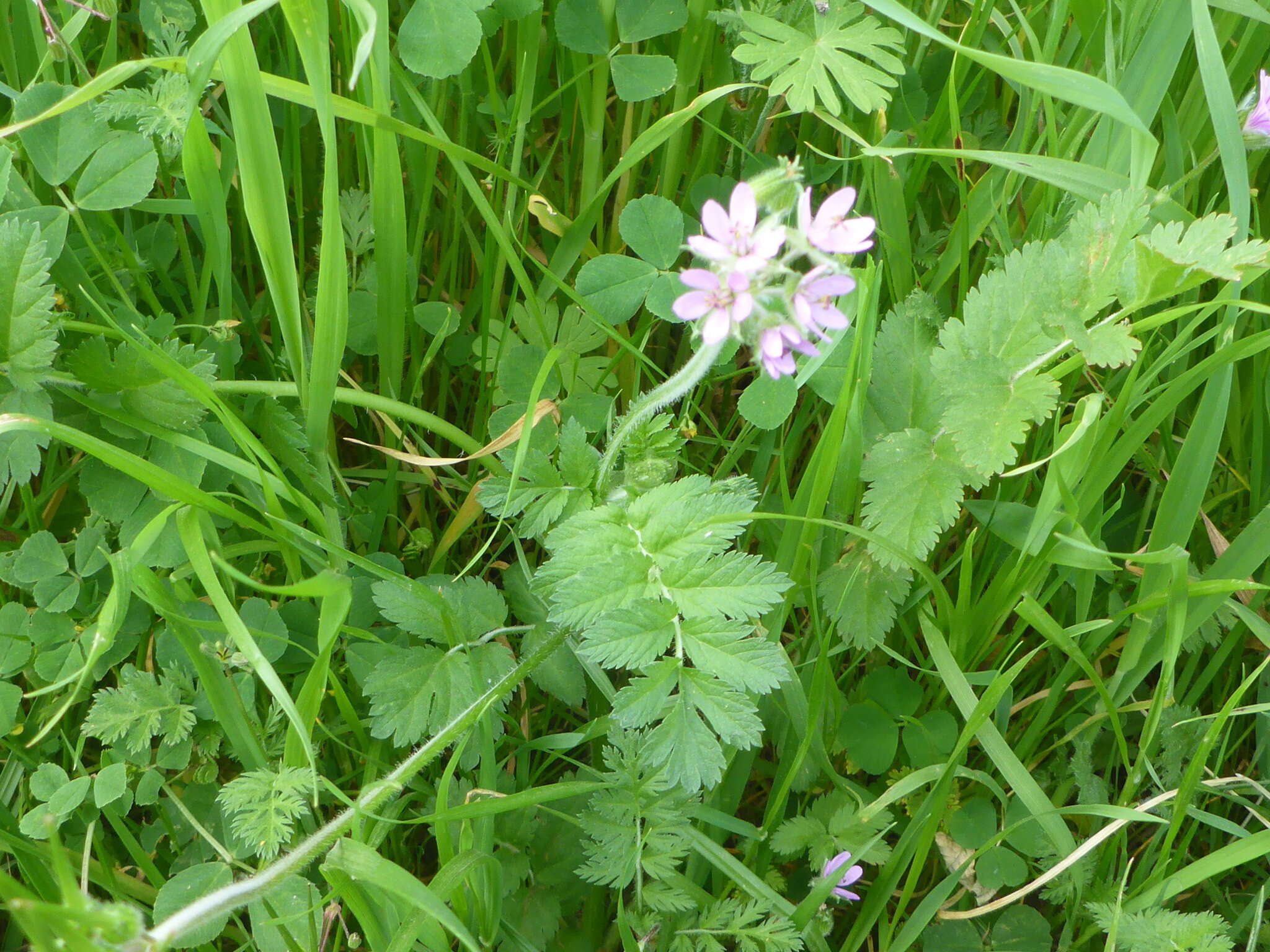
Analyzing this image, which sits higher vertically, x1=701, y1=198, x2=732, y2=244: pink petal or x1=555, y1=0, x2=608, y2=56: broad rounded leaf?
x1=555, y1=0, x2=608, y2=56: broad rounded leaf

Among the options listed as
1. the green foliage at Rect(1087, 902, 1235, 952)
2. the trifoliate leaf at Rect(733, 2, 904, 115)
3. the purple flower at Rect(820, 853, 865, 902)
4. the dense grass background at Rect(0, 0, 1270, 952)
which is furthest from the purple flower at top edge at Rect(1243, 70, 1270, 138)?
the purple flower at Rect(820, 853, 865, 902)

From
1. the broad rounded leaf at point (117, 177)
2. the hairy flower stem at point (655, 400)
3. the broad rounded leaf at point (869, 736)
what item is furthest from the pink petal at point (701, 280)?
the broad rounded leaf at point (117, 177)

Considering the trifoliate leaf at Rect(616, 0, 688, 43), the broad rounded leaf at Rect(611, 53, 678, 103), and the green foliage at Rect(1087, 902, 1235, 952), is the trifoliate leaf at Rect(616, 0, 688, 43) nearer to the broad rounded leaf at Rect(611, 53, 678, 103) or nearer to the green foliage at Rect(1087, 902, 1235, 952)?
the broad rounded leaf at Rect(611, 53, 678, 103)

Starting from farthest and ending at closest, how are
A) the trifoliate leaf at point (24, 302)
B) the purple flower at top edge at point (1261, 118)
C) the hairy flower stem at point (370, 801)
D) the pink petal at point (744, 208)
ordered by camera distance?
the purple flower at top edge at point (1261, 118) → the trifoliate leaf at point (24, 302) → the pink petal at point (744, 208) → the hairy flower stem at point (370, 801)

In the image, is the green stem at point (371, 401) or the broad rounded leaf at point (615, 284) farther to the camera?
the broad rounded leaf at point (615, 284)

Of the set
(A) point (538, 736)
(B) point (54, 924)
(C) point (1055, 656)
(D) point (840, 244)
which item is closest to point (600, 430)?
(A) point (538, 736)

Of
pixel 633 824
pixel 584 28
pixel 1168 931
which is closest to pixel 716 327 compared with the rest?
pixel 633 824

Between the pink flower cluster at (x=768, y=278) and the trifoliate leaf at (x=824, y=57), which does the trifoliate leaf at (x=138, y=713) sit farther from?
the trifoliate leaf at (x=824, y=57)
